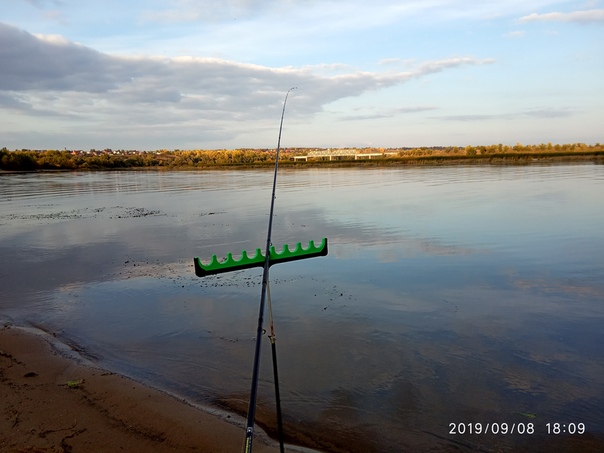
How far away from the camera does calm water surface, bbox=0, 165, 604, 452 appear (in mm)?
5238

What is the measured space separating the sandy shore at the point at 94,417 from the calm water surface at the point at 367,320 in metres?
0.48

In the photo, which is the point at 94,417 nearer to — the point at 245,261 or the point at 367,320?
the point at 245,261

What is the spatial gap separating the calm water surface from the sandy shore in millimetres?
481

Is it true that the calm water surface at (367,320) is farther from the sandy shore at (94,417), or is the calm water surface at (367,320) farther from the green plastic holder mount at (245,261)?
the green plastic holder mount at (245,261)

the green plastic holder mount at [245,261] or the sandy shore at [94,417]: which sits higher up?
the green plastic holder mount at [245,261]

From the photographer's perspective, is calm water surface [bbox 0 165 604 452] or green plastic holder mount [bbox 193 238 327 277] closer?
green plastic holder mount [bbox 193 238 327 277]

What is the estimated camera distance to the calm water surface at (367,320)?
524cm

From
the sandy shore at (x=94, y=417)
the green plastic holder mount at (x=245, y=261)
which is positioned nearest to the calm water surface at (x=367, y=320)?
the sandy shore at (x=94, y=417)

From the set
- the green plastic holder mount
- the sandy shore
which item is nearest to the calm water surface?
the sandy shore

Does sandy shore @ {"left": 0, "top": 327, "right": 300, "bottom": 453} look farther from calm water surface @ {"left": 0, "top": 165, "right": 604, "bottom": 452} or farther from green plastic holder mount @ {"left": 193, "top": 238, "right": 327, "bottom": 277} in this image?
green plastic holder mount @ {"left": 193, "top": 238, "right": 327, "bottom": 277}

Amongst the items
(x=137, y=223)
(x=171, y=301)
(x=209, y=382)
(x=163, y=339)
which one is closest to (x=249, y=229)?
(x=137, y=223)

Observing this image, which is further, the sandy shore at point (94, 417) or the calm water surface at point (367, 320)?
the calm water surface at point (367, 320)

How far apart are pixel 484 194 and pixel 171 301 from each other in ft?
74.6

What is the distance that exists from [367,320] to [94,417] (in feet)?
14.4
